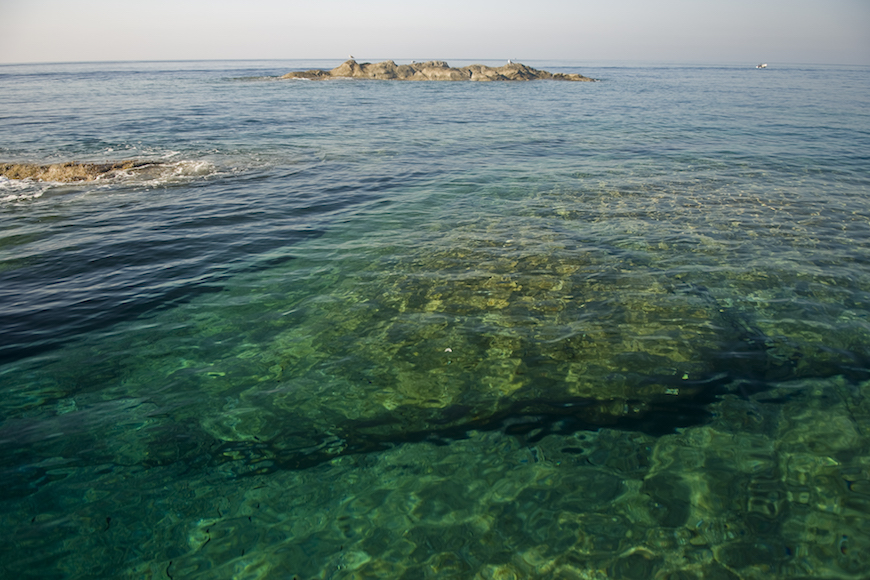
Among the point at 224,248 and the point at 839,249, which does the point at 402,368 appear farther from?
the point at 839,249

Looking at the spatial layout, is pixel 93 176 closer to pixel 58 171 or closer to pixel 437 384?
pixel 58 171

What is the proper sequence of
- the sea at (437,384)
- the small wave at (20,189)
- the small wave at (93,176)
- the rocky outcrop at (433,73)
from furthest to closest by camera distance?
the rocky outcrop at (433,73)
the small wave at (93,176)
the small wave at (20,189)
the sea at (437,384)

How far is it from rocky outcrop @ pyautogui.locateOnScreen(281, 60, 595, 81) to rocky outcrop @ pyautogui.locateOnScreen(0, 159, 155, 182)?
73051 millimetres

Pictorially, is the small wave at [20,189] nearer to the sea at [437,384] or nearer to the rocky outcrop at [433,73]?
the sea at [437,384]

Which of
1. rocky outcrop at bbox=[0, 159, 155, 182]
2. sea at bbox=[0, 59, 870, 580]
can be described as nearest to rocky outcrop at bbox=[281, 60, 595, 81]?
rocky outcrop at bbox=[0, 159, 155, 182]

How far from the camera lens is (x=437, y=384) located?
21.4 ft

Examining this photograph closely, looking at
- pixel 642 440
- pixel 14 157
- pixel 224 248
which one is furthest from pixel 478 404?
pixel 14 157

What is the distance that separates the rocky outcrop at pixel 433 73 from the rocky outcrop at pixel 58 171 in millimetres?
73051

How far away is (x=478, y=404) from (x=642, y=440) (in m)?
2.12

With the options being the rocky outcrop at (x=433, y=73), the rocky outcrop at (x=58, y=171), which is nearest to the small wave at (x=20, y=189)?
the rocky outcrop at (x=58, y=171)

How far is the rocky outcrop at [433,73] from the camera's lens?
3159 inches

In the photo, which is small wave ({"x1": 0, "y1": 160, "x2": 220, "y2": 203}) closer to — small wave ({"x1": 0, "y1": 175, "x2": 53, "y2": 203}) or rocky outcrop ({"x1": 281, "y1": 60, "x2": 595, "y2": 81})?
small wave ({"x1": 0, "y1": 175, "x2": 53, "y2": 203})

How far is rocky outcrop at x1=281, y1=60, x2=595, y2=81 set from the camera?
80.2 meters

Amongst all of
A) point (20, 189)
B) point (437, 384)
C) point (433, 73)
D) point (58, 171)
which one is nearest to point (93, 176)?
point (58, 171)
